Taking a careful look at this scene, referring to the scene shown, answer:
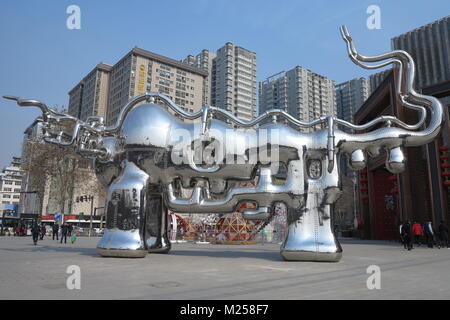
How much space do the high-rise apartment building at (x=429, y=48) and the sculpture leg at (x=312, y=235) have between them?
28553 millimetres

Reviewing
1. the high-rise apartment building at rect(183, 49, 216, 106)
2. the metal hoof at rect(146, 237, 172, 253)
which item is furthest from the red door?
the high-rise apartment building at rect(183, 49, 216, 106)

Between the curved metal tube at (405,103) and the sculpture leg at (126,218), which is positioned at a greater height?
the curved metal tube at (405,103)

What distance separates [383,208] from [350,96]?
90.1 m

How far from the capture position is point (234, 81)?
109 meters

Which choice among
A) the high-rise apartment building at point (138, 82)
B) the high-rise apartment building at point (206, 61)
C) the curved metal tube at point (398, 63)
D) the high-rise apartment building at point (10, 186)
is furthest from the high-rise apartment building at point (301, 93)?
the curved metal tube at point (398, 63)

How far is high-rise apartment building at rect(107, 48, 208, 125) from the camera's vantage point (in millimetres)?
80312

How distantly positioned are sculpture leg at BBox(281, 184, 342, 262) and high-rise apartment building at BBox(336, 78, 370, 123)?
101m

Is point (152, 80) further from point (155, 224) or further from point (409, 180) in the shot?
point (155, 224)

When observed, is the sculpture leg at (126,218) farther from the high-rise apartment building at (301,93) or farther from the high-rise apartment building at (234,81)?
the high-rise apartment building at (301,93)

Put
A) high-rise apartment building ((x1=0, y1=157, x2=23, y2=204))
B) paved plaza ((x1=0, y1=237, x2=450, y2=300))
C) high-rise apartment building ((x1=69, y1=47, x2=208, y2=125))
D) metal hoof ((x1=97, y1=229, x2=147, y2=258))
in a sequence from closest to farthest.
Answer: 1. paved plaza ((x1=0, y1=237, x2=450, y2=300))
2. metal hoof ((x1=97, y1=229, x2=147, y2=258))
3. high-rise apartment building ((x1=69, y1=47, x2=208, y2=125))
4. high-rise apartment building ((x1=0, y1=157, x2=23, y2=204))

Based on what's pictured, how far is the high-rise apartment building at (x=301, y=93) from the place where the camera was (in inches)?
4473

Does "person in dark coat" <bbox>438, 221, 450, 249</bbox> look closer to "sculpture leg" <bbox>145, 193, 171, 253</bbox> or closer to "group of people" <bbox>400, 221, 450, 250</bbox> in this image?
"group of people" <bbox>400, 221, 450, 250</bbox>

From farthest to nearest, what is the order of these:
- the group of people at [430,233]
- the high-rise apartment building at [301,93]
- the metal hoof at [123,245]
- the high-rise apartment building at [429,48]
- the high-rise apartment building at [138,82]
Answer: the high-rise apartment building at [301,93] < the high-rise apartment building at [138,82] < the high-rise apartment building at [429,48] < the group of people at [430,233] < the metal hoof at [123,245]

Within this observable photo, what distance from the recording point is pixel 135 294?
5.74 m
